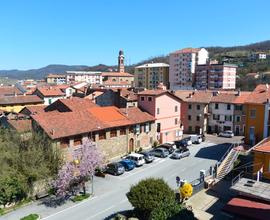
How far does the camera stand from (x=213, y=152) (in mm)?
44688

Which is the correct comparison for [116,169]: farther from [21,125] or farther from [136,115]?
[136,115]

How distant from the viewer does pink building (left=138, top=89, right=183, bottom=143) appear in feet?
158

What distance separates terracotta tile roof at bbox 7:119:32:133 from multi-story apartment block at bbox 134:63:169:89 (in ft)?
376

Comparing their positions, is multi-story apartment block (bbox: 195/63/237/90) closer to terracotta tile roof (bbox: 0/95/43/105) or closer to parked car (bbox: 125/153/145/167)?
terracotta tile roof (bbox: 0/95/43/105)

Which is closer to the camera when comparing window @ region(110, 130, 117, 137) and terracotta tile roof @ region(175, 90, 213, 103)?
window @ region(110, 130, 117, 137)

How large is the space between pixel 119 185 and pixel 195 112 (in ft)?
103

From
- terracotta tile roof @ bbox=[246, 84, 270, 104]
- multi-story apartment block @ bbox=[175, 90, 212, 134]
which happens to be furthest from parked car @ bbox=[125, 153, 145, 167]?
multi-story apartment block @ bbox=[175, 90, 212, 134]

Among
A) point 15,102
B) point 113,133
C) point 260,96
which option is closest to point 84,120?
point 113,133

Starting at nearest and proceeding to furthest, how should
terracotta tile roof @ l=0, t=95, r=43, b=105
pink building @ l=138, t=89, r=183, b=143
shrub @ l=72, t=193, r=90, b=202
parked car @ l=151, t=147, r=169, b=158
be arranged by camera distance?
shrub @ l=72, t=193, r=90, b=202 → parked car @ l=151, t=147, r=169, b=158 → pink building @ l=138, t=89, r=183, b=143 → terracotta tile roof @ l=0, t=95, r=43, b=105

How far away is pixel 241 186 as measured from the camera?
23.6m

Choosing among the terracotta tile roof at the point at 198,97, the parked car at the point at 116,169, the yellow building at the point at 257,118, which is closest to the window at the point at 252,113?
the yellow building at the point at 257,118

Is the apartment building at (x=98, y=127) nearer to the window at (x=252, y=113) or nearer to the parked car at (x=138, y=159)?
the parked car at (x=138, y=159)

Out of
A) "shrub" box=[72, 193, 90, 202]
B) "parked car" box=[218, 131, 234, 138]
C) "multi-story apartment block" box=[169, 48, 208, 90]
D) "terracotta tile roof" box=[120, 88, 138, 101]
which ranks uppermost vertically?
"multi-story apartment block" box=[169, 48, 208, 90]

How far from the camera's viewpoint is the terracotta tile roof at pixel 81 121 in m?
34.2
